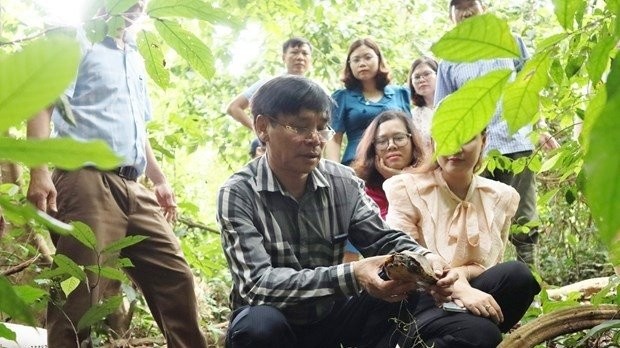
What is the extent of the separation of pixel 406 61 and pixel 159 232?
5428 mm

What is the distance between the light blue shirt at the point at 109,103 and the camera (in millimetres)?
2430

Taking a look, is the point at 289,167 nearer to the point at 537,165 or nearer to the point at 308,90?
the point at 308,90

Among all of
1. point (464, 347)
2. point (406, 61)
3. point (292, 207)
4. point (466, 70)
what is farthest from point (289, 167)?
point (406, 61)

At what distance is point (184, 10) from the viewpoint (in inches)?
36.1

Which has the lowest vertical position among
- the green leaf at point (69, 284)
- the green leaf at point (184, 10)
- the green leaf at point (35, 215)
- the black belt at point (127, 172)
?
the green leaf at point (69, 284)

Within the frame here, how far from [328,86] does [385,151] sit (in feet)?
13.2

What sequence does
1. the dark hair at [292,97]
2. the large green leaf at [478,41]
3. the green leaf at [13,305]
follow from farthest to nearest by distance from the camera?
the dark hair at [292,97]
the large green leaf at [478,41]
the green leaf at [13,305]

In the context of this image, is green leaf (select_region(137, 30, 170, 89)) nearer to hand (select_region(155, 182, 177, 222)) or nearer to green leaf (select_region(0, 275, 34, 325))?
green leaf (select_region(0, 275, 34, 325))

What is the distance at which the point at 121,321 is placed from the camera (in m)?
3.67

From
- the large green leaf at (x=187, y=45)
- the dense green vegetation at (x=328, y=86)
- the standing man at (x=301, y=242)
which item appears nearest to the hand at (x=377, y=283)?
the standing man at (x=301, y=242)

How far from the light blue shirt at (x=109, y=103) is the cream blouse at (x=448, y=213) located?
92 cm

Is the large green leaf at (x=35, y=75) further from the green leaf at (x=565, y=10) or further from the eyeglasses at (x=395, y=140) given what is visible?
the eyeglasses at (x=395, y=140)

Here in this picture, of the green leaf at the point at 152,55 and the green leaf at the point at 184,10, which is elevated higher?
the green leaf at the point at 184,10

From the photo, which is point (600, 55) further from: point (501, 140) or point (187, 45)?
point (501, 140)
